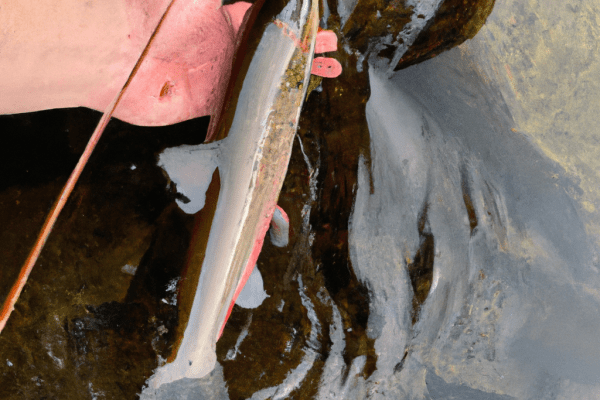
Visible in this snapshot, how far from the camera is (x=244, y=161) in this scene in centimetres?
160

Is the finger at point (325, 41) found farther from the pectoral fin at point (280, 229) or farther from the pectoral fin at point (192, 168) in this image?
the pectoral fin at point (280, 229)

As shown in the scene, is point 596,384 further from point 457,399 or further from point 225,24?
point 225,24

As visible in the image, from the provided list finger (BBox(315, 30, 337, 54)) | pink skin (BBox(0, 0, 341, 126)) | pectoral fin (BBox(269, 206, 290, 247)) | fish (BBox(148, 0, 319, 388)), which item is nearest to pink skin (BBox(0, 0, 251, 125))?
pink skin (BBox(0, 0, 341, 126))

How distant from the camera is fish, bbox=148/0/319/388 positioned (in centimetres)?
156

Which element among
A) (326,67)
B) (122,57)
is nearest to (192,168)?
(122,57)

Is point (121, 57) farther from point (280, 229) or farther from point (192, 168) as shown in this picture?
point (280, 229)

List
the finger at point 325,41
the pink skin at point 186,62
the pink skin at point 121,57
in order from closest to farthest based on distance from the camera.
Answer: the pink skin at point 121,57, the pink skin at point 186,62, the finger at point 325,41

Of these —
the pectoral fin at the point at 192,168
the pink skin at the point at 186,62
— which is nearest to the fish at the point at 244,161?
the pectoral fin at the point at 192,168

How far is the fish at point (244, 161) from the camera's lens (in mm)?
1560

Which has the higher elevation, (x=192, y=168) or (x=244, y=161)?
(x=244, y=161)

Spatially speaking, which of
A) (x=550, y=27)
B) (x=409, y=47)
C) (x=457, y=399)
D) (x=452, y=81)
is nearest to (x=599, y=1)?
(x=550, y=27)

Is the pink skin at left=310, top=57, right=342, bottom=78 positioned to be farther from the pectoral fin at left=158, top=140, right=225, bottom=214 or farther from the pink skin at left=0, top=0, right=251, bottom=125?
the pectoral fin at left=158, top=140, right=225, bottom=214

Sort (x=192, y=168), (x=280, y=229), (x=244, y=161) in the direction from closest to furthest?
(x=244, y=161) → (x=192, y=168) → (x=280, y=229)

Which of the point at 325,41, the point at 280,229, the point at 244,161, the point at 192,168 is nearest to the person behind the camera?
the point at 244,161
